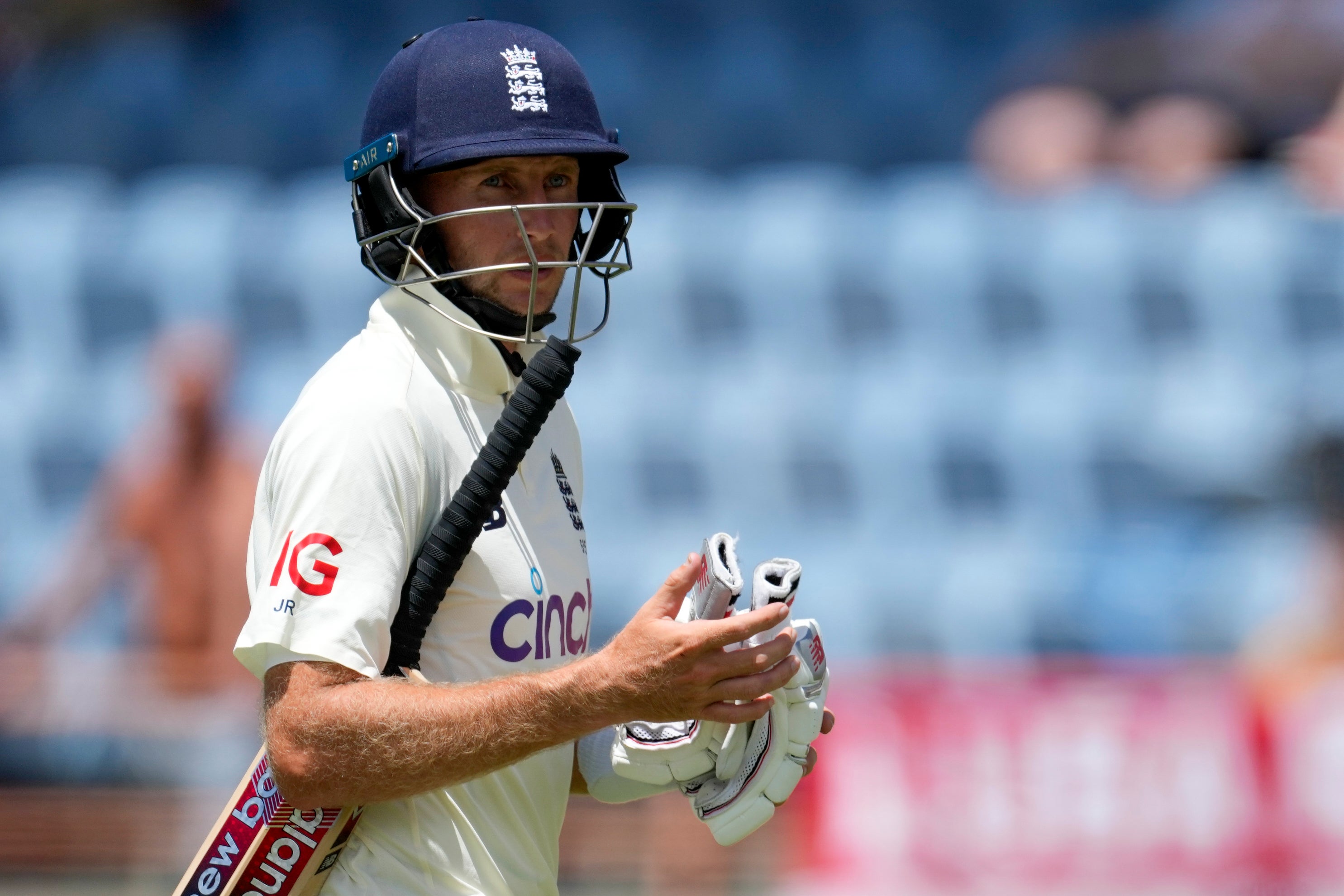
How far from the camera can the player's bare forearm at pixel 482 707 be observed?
192 cm

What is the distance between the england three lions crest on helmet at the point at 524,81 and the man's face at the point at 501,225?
0.08 metres

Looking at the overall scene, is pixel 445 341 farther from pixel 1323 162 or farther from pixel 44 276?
pixel 1323 162

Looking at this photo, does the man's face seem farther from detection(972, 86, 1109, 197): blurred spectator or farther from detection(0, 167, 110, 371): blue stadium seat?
detection(972, 86, 1109, 197): blurred spectator

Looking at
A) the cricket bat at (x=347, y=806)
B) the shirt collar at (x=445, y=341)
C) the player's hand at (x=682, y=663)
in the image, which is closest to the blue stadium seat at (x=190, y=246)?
the shirt collar at (x=445, y=341)

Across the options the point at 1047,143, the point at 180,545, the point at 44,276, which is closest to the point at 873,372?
the point at 1047,143

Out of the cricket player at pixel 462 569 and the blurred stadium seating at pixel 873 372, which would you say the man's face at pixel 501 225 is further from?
the blurred stadium seating at pixel 873 372

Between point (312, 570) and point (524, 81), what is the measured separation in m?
0.87

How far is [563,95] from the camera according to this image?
94.7 inches

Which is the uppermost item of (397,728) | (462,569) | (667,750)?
(462,569)

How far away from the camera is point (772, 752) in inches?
88.7

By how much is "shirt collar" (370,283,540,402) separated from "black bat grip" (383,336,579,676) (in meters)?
0.14

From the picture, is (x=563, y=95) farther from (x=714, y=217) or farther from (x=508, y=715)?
(x=714, y=217)

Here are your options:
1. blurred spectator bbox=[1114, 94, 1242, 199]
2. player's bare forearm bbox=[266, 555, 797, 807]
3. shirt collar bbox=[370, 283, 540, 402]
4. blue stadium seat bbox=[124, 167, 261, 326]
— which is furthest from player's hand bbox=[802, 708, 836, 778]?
blurred spectator bbox=[1114, 94, 1242, 199]

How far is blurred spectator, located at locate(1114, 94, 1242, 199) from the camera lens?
7.89 meters
